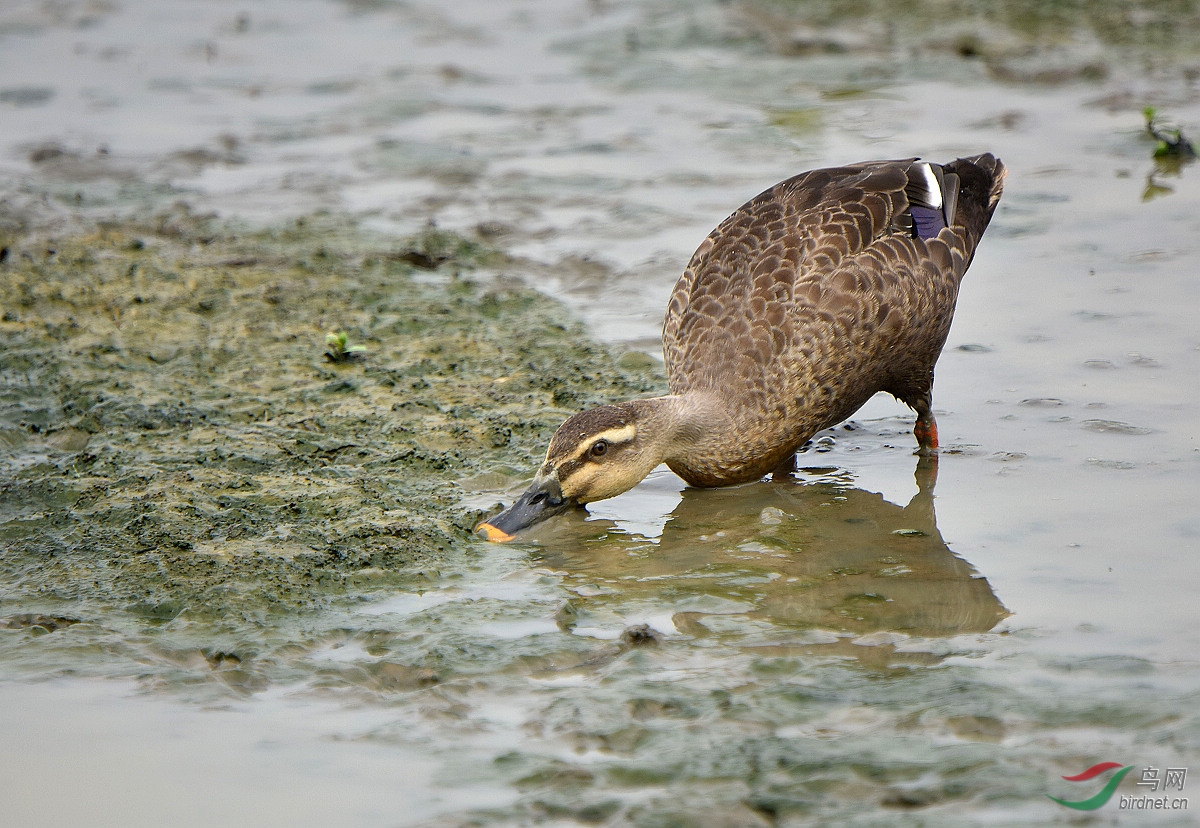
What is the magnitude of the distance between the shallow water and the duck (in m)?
0.26

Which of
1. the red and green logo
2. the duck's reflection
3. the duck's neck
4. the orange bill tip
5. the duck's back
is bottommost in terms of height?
the duck's reflection

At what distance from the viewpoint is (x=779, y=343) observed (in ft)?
20.3

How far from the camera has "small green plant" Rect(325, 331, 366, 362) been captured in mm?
7793

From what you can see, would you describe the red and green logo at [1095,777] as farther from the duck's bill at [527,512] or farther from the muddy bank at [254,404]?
the muddy bank at [254,404]

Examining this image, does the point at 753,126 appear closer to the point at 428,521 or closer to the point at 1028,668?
the point at 428,521

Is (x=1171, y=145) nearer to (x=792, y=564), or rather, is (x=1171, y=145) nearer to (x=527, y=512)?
(x=792, y=564)

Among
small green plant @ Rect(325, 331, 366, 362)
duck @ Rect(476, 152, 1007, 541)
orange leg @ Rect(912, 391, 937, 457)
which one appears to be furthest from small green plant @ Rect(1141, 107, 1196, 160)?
small green plant @ Rect(325, 331, 366, 362)

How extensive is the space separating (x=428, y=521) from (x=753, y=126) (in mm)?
6619

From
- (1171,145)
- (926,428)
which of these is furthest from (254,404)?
(1171,145)

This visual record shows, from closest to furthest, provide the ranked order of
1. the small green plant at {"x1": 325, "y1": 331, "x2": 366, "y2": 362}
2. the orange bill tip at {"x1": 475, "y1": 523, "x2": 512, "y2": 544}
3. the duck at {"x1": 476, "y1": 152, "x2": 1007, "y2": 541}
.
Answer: the orange bill tip at {"x1": 475, "y1": 523, "x2": 512, "y2": 544} → the duck at {"x1": 476, "y1": 152, "x2": 1007, "y2": 541} → the small green plant at {"x1": 325, "y1": 331, "x2": 366, "y2": 362}

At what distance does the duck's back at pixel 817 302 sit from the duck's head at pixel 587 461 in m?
0.44

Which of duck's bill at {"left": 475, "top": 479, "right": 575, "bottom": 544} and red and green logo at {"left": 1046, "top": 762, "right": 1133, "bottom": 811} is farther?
duck's bill at {"left": 475, "top": 479, "right": 575, "bottom": 544}

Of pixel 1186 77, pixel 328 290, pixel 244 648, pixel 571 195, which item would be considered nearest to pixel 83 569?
pixel 244 648

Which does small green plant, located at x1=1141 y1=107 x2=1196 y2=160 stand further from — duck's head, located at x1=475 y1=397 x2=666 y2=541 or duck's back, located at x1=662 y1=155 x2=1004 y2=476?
duck's head, located at x1=475 y1=397 x2=666 y2=541
